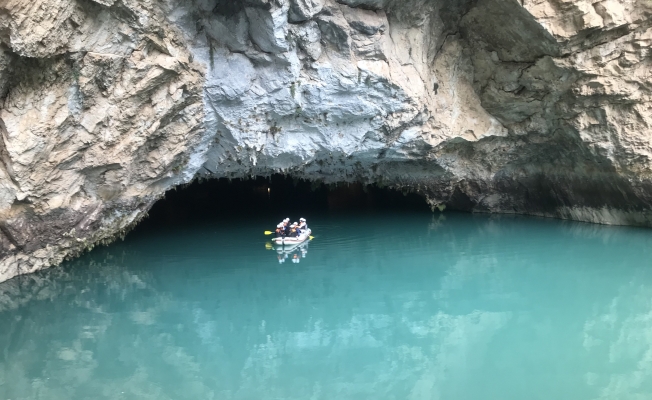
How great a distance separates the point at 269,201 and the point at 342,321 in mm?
11558

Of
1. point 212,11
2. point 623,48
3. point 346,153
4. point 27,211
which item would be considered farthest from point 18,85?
point 623,48

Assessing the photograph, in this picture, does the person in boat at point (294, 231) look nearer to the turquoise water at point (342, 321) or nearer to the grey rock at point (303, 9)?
the turquoise water at point (342, 321)

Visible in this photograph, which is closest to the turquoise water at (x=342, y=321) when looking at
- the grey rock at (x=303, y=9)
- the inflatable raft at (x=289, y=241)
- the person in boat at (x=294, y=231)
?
the inflatable raft at (x=289, y=241)

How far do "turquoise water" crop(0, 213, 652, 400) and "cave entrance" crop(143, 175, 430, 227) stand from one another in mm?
3696

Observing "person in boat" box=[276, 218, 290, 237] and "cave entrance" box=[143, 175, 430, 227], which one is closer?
"person in boat" box=[276, 218, 290, 237]

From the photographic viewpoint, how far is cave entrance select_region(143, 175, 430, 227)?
14906mm

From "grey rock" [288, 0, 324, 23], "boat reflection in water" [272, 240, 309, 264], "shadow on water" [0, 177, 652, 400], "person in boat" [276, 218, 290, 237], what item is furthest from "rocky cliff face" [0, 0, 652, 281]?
"boat reflection in water" [272, 240, 309, 264]

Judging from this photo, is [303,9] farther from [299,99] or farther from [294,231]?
[294,231]

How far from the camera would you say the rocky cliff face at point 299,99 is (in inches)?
287

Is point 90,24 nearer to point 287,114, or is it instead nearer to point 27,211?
point 27,211

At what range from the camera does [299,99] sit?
9.30 metres

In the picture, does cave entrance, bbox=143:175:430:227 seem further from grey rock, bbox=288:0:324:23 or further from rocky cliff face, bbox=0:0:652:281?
grey rock, bbox=288:0:324:23

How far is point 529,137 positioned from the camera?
11.7 m

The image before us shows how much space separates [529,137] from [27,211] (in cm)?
972
